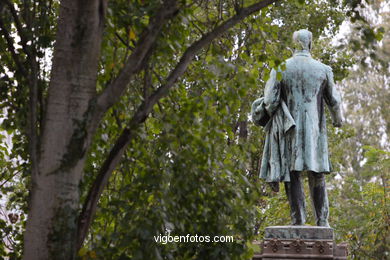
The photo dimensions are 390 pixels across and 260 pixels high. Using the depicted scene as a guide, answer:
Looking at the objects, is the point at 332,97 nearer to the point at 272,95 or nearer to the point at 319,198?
the point at 272,95

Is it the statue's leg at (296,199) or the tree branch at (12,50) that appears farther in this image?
the statue's leg at (296,199)

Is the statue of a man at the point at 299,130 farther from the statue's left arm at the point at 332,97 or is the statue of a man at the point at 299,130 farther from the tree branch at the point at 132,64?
the tree branch at the point at 132,64

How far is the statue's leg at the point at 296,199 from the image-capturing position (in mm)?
8547

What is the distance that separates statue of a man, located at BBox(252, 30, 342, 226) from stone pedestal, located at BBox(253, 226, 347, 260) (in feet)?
1.20

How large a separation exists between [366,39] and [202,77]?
5.54 feet

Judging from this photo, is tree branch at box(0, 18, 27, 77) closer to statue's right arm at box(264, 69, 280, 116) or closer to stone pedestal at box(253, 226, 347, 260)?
statue's right arm at box(264, 69, 280, 116)

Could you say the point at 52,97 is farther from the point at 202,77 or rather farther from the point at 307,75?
the point at 307,75

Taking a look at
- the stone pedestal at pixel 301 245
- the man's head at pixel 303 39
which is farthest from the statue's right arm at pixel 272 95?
the stone pedestal at pixel 301 245

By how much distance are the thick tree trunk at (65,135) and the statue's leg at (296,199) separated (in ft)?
9.34

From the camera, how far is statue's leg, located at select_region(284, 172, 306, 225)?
28.0ft

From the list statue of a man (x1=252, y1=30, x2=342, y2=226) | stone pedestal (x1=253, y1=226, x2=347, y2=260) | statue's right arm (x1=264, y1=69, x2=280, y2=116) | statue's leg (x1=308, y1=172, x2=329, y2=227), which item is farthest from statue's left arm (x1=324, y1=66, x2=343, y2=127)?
stone pedestal (x1=253, y1=226, x2=347, y2=260)

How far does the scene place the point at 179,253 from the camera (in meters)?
7.63

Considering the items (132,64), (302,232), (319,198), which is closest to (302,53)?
(319,198)

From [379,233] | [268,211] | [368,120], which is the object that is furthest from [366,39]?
[368,120]
